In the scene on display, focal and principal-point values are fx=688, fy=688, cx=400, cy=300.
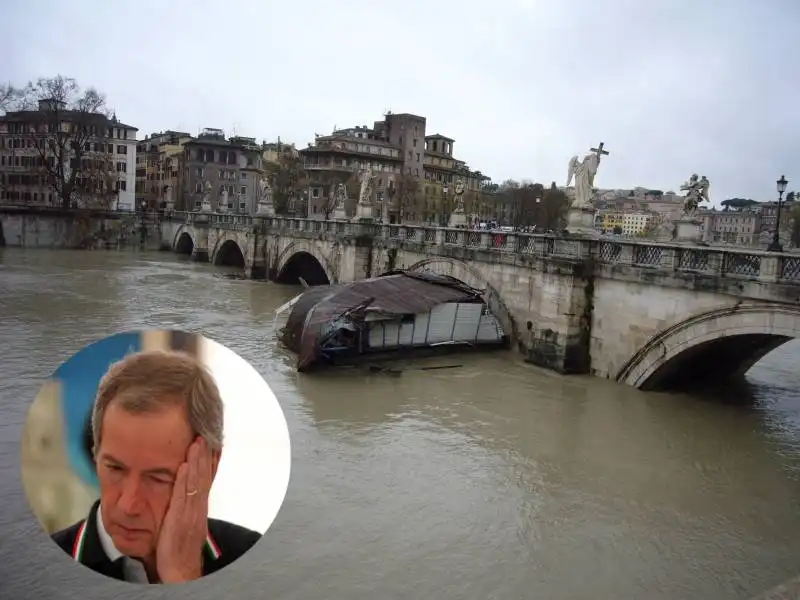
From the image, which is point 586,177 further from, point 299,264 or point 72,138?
point 72,138

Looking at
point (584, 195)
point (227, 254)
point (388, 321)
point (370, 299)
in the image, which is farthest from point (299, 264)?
point (584, 195)

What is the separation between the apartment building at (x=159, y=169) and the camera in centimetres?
8406

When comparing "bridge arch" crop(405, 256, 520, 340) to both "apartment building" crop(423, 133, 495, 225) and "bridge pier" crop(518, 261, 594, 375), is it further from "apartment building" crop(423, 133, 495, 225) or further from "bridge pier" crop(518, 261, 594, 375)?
"apartment building" crop(423, 133, 495, 225)

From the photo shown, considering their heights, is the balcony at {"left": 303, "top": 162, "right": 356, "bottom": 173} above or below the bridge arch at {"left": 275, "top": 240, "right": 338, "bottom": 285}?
above

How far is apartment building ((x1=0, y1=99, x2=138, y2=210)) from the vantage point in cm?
Result: 5819

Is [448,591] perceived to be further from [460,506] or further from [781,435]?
[781,435]

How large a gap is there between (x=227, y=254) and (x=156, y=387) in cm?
5045

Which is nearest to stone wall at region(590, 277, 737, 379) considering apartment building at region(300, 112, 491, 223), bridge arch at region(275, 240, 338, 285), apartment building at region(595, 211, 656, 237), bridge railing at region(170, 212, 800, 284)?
bridge railing at region(170, 212, 800, 284)

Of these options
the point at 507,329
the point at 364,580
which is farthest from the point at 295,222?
A: the point at 364,580

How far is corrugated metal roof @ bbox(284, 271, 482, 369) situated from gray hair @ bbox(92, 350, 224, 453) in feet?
52.0

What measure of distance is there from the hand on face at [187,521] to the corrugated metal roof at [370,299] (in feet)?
51.9

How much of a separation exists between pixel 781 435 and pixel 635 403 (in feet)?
10.4

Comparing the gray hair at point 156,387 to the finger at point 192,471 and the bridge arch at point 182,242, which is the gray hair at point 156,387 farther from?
the bridge arch at point 182,242

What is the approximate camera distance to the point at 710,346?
16812 mm
